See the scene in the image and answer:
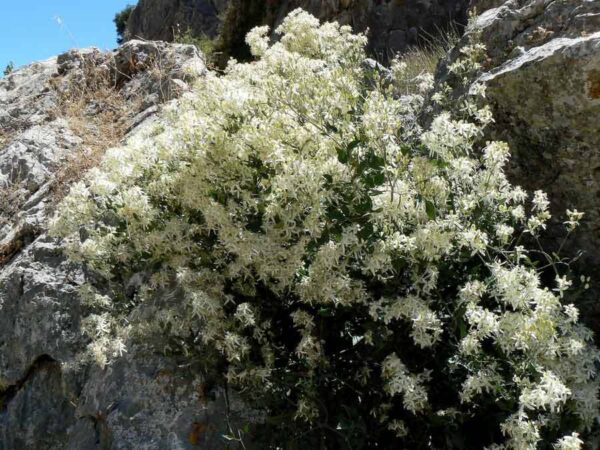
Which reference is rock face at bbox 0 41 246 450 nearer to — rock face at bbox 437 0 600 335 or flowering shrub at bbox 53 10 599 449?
flowering shrub at bbox 53 10 599 449

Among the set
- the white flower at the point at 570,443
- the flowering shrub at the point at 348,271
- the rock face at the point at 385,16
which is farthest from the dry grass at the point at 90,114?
the rock face at the point at 385,16

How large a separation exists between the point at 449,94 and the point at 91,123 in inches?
166

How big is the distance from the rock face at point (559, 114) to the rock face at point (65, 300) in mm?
1952

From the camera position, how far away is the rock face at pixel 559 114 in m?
3.83

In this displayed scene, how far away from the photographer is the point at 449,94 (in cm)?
454

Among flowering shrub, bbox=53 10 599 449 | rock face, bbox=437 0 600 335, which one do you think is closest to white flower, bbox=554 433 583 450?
flowering shrub, bbox=53 10 599 449

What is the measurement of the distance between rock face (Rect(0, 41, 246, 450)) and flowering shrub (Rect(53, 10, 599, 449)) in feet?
1.60

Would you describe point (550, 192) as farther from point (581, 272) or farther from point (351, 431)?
point (351, 431)

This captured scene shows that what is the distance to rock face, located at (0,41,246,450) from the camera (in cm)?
398

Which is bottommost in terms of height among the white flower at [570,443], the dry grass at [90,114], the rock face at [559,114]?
the white flower at [570,443]

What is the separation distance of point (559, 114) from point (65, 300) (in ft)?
12.1

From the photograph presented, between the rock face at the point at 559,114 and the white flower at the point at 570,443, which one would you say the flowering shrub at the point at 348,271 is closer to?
the white flower at the point at 570,443

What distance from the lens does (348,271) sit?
3182mm

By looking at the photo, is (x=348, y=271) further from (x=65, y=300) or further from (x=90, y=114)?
(x=90, y=114)
